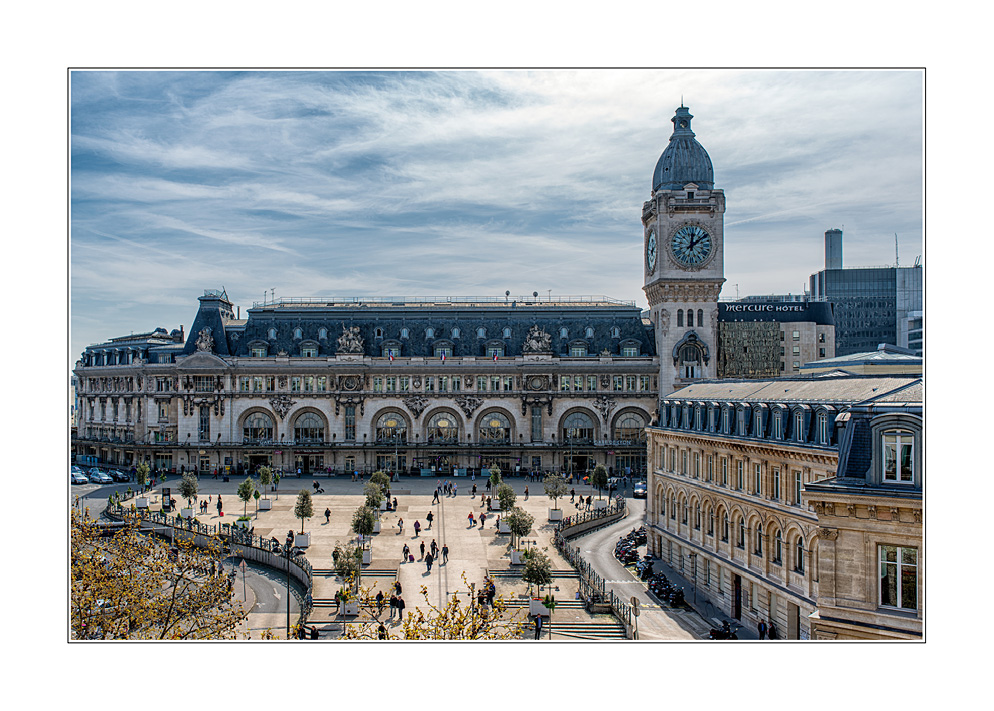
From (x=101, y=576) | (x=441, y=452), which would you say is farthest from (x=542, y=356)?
(x=101, y=576)

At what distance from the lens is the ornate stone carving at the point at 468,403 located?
342 ft

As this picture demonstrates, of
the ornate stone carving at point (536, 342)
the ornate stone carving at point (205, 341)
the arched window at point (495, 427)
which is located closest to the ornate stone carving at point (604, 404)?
the ornate stone carving at point (536, 342)

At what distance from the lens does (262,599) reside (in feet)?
152

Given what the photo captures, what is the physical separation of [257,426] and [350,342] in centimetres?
1687

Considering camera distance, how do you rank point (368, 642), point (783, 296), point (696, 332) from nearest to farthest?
point (368, 642), point (696, 332), point (783, 296)

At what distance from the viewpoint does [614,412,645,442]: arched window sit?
104 metres

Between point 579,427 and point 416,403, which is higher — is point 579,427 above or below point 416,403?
below

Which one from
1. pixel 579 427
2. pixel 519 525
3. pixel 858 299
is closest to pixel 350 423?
pixel 579 427

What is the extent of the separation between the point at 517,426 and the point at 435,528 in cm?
4081

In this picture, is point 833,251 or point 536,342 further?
point 833,251

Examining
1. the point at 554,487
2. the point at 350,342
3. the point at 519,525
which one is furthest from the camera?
the point at 350,342

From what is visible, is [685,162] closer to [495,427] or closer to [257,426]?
[495,427]

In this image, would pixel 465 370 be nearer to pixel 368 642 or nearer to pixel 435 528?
pixel 435 528

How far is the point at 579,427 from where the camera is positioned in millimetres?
104438
